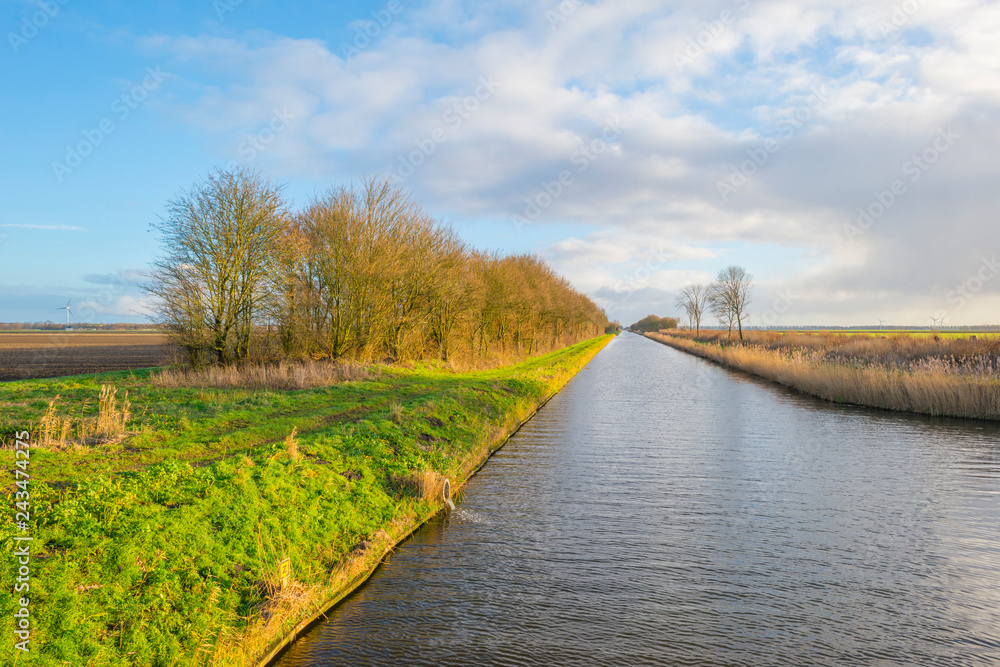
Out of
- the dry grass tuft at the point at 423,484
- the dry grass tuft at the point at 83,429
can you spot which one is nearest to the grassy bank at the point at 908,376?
the dry grass tuft at the point at 423,484

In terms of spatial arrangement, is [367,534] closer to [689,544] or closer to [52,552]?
[52,552]

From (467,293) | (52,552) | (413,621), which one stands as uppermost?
(467,293)

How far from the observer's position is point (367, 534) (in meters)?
9.05

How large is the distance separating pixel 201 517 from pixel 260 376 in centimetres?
1620

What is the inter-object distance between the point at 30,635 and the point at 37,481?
147 inches

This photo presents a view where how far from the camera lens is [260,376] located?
73.7 feet

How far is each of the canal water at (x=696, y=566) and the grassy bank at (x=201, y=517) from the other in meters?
0.67

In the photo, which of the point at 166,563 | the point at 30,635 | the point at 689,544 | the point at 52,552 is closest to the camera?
the point at 30,635

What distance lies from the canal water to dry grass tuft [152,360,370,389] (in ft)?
34.1

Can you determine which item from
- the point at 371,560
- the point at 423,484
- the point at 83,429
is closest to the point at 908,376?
the point at 423,484

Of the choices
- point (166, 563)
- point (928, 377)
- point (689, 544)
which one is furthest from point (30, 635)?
point (928, 377)

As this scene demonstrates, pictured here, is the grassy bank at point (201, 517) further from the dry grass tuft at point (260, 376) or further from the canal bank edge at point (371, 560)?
the dry grass tuft at point (260, 376)

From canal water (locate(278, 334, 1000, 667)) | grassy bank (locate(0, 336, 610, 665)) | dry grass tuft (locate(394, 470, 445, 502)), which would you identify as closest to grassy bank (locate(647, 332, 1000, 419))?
canal water (locate(278, 334, 1000, 667))

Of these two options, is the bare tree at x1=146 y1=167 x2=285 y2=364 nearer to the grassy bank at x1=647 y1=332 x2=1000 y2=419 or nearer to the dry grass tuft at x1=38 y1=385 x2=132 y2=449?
the dry grass tuft at x1=38 y1=385 x2=132 y2=449
